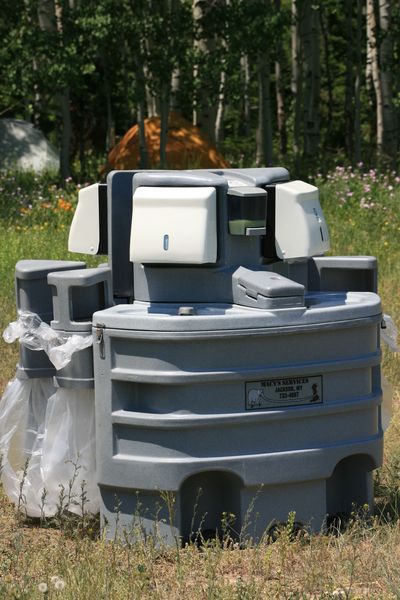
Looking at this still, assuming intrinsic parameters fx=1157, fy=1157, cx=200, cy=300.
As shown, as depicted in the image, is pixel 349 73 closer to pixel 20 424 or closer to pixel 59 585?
pixel 20 424

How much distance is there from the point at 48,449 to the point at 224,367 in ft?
3.21

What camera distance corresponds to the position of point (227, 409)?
4277 mm

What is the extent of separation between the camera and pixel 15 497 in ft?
16.1

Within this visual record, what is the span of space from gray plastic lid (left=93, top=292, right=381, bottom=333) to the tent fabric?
2089 cm

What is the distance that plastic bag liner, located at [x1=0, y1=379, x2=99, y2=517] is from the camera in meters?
4.72

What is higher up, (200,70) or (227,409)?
(200,70)

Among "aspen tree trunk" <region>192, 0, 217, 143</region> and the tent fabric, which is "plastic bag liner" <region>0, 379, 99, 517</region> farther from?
the tent fabric

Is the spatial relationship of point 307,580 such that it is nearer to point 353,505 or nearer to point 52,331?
point 353,505

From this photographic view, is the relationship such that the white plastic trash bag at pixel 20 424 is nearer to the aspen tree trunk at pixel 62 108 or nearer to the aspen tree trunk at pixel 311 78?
the aspen tree trunk at pixel 62 108

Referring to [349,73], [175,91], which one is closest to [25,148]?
[175,91]

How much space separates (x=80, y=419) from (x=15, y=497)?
504 millimetres

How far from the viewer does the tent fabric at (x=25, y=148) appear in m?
25.3

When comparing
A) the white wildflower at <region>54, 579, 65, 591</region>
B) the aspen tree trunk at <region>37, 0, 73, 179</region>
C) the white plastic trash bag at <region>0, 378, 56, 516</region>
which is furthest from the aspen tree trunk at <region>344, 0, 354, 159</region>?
the white wildflower at <region>54, 579, 65, 591</region>

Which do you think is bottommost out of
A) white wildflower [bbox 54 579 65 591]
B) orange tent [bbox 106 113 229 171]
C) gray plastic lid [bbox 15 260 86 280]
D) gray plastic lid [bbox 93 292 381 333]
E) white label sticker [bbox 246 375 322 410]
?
white wildflower [bbox 54 579 65 591]
